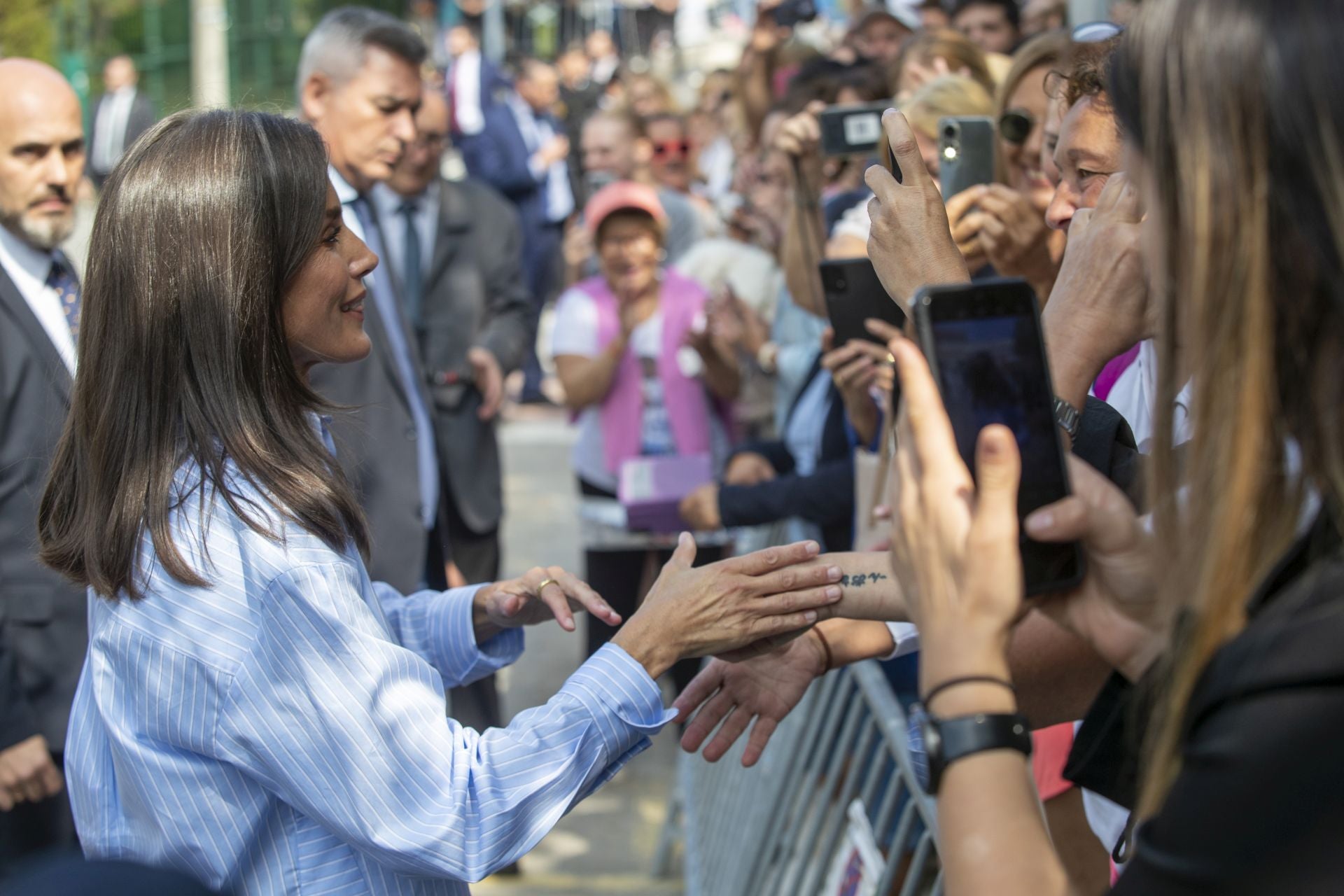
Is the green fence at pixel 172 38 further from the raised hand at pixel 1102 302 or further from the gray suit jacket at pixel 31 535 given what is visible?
the raised hand at pixel 1102 302

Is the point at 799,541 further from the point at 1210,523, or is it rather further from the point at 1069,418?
the point at 1210,523

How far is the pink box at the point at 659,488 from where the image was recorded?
4559 mm

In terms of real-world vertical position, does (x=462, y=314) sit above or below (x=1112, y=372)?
below

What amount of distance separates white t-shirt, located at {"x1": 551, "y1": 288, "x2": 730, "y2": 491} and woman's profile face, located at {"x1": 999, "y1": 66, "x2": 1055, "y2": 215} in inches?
82.6

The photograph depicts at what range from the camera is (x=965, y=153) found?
9.73 feet

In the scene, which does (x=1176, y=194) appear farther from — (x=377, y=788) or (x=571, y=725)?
(x=377, y=788)

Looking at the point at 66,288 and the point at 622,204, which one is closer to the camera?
the point at 66,288

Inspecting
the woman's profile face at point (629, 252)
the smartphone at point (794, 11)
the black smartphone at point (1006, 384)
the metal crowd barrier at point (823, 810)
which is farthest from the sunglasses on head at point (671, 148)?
the black smartphone at point (1006, 384)

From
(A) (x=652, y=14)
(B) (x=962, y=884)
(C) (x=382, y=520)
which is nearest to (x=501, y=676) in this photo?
(C) (x=382, y=520)

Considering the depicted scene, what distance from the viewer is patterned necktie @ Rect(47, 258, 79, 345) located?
3.46 meters

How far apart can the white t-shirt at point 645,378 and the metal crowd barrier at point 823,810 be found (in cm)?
148

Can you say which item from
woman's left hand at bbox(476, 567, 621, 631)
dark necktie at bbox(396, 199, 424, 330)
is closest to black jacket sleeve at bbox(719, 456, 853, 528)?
dark necktie at bbox(396, 199, 424, 330)

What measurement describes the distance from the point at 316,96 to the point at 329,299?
234 cm

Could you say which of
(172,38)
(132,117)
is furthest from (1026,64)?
(172,38)
